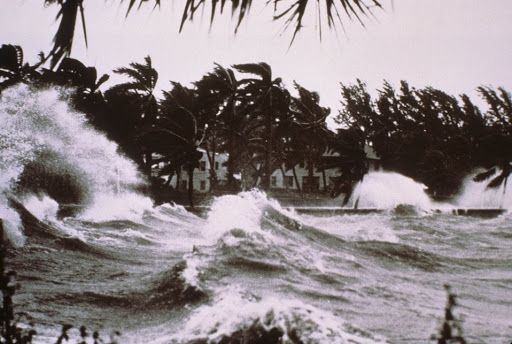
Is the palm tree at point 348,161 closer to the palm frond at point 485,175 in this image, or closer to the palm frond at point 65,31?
the palm frond at point 485,175

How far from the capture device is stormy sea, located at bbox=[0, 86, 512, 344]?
5461mm

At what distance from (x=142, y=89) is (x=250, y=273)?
2056 centimetres

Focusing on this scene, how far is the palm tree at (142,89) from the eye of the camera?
26.0m

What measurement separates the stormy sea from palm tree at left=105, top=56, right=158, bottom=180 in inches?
246

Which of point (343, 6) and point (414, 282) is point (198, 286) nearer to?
point (414, 282)

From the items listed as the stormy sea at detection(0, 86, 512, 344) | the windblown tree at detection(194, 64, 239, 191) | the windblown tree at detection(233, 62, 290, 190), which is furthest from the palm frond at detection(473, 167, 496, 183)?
the windblown tree at detection(194, 64, 239, 191)

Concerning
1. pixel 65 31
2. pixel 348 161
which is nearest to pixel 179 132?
pixel 348 161

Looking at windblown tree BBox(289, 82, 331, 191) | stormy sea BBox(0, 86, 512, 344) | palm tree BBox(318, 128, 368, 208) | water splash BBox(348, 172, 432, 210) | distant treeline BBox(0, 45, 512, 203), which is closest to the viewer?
stormy sea BBox(0, 86, 512, 344)

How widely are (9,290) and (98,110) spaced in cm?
2533

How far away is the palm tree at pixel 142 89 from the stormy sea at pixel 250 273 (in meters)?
6.26

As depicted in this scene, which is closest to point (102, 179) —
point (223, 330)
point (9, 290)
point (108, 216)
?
point (108, 216)

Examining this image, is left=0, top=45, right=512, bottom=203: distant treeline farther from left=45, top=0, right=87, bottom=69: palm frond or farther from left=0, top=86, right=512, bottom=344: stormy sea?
left=45, top=0, right=87, bottom=69: palm frond

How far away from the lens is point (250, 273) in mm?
8242

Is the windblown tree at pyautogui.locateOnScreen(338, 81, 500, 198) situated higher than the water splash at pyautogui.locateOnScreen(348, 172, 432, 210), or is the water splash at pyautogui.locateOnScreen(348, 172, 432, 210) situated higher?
the windblown tree at pyautogui.locateOnScreen(338, 81, 500, 198)
